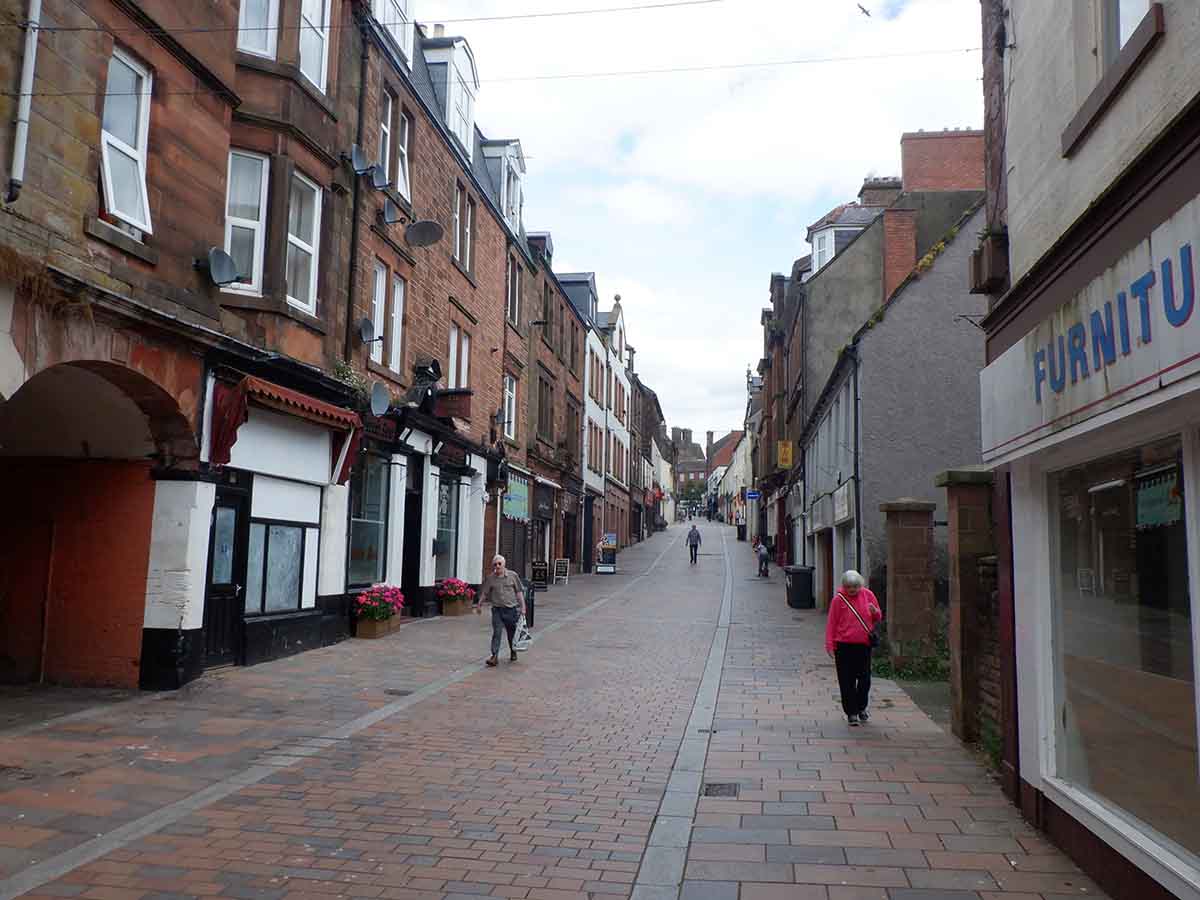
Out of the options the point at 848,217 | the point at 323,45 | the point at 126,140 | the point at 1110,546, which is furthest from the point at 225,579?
the point at 848,217

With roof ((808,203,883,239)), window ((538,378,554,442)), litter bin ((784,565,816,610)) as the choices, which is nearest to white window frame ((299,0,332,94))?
litter bin ((784,565,816,610))

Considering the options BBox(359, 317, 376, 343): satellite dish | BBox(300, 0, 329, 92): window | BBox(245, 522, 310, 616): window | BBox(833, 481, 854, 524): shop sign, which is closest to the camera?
BBox(245, 522, 310, 616): window

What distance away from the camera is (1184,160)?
406cm

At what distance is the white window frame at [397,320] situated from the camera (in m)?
17.6

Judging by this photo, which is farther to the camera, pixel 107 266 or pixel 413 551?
pixel 413 551

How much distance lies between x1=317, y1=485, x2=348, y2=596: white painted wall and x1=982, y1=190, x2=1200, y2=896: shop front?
10.3m

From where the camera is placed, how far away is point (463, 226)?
22125 millimetres

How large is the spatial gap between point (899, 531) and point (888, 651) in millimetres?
1891

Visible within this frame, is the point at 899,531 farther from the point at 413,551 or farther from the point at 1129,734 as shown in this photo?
the point at 413,551

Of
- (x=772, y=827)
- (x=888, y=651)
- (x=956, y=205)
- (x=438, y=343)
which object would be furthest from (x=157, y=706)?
(x=956, y=205)

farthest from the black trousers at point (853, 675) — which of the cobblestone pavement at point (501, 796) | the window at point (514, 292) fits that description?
the window at point (514, 292)

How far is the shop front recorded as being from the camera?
425cm

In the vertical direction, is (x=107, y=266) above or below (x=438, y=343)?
below

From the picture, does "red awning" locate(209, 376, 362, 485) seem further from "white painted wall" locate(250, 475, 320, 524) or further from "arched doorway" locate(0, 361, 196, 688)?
"white painted wall" locate(250, 475, 320, 524)
